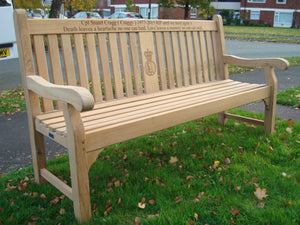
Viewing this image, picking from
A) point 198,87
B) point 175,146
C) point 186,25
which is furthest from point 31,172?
point 186,25

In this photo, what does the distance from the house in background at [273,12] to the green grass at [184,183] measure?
41663 mm

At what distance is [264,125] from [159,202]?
A: 1.90 meters

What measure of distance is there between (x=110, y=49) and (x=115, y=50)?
0.05m

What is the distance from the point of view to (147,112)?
253 cm

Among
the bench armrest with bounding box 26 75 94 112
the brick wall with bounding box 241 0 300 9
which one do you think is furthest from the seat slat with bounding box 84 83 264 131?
the brick wall with bounding box 241 0 300 9

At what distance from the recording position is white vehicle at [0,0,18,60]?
5.61 m

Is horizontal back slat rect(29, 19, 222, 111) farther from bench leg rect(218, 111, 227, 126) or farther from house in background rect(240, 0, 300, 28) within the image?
house in background rect(240, 0, 300, 28)

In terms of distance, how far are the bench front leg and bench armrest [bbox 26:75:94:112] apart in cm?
8

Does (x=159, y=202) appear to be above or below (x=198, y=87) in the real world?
below

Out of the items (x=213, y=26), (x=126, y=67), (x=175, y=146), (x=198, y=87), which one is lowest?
(x=175, y=146)

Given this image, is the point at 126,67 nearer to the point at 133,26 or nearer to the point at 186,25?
the point at 133,26

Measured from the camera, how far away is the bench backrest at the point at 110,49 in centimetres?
245

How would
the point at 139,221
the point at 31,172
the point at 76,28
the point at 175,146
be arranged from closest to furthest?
the point at 139,221 → the point at 76,28 → the point at 31,172 → the point at 175,146

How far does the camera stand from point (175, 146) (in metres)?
3.45
